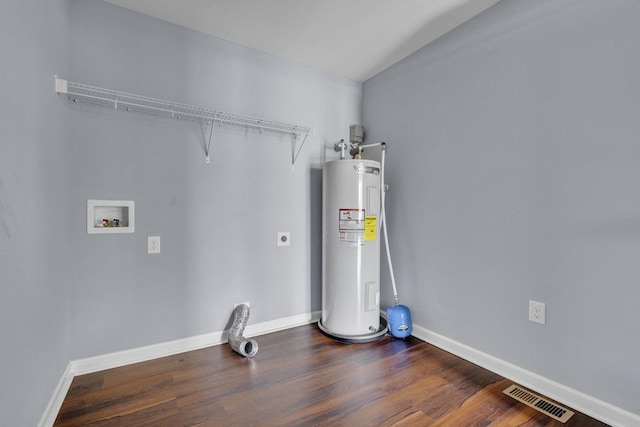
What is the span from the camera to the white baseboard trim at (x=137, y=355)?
1562 mm

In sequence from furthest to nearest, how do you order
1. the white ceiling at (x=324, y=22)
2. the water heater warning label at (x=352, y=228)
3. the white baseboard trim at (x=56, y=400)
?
the water heater warning label at (x=352, y=228)
the white ceiling at (x=324, y=22)
the white baseboard trim at (x=56, y=400)

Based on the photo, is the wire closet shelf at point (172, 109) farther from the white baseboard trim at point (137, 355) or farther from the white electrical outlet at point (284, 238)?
the white baseboard trim at point (137, 355)

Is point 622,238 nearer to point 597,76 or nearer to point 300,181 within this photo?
point 597,76

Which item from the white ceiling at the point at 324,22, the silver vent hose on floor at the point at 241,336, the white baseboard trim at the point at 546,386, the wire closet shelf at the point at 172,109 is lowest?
the white baseboard trim at the point at 546,386

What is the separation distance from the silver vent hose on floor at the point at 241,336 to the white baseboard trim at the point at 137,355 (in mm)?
180

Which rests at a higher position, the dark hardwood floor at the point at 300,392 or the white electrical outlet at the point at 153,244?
the white electrical outlet at the point at 153,244

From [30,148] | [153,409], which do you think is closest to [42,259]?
[30,148]

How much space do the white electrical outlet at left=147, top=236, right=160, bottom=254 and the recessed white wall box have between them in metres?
0.13

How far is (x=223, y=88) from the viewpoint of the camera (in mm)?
2391

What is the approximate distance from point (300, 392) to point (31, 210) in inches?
63.7

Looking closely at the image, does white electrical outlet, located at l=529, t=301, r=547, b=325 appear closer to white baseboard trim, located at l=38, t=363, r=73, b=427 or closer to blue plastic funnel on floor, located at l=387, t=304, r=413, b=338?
blue plastic funnel on floor, located at l=387, t=304, r=413, b=338

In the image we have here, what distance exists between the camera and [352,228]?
243 centimetres

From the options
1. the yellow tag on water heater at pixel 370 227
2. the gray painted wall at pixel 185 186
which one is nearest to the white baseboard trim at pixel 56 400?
the gray painted wall at pixel 185 186

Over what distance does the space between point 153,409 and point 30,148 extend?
1407 mm
